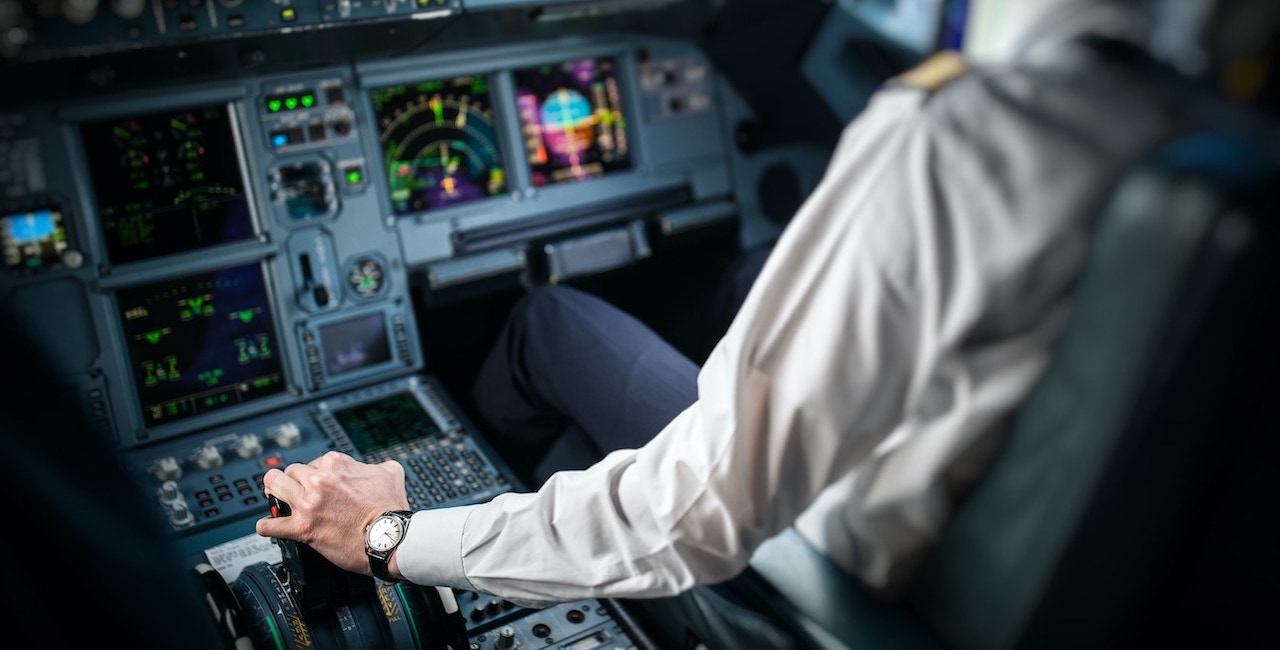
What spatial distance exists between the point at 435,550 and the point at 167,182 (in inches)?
55.6

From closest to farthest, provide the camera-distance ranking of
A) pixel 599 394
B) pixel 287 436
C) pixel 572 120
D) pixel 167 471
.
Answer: pixel 599 394 < pixel 167 471 < pixel 287 436 < pixel 572 120

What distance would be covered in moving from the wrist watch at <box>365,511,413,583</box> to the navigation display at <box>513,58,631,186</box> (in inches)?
60.7

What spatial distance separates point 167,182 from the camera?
2.37m

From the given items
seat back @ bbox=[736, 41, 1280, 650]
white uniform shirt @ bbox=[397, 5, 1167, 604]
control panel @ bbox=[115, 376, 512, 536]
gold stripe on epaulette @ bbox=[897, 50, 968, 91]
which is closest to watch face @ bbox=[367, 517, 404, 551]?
white uniform shirt @ bbox=[397, 5, 1167, 604]

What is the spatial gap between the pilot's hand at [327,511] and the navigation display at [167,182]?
1.10 meters

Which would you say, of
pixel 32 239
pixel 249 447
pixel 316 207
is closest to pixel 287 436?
pixel 249 447

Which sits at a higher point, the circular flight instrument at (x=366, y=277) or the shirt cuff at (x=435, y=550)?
the circular flight instrument at (x=366, y=277)

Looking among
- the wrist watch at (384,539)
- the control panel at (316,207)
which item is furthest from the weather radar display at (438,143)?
the wrist watch at (384,539)

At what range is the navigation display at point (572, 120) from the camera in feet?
9.35

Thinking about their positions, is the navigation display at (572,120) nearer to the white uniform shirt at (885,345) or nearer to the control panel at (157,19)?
the control panel at (157,19)

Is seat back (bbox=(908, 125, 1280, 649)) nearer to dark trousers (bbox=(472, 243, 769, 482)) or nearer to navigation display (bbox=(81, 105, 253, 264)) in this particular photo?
dark trousers (bbox=(472, 243, 769, 482))

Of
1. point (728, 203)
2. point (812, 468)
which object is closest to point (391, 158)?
point (728, 203)

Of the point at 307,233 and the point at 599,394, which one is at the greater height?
the point at 307,233

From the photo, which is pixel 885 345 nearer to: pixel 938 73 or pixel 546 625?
pixel 938 73
